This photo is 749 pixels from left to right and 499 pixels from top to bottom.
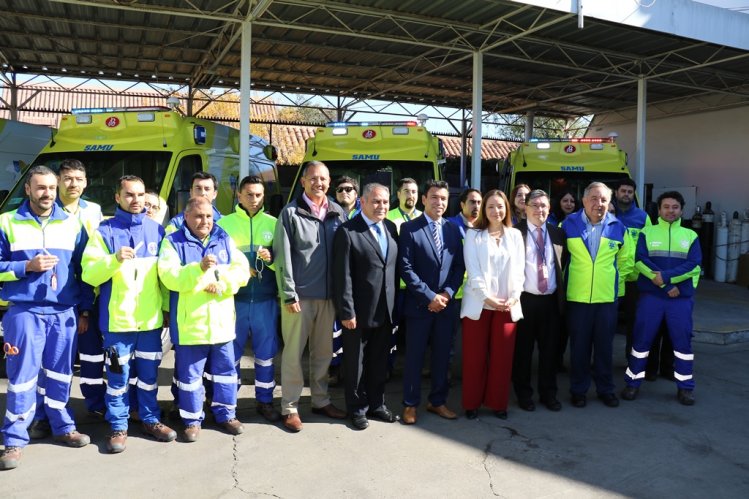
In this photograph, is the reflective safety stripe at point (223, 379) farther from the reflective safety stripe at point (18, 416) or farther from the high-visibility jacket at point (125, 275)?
the reflective safety stripe at point (18, 416)

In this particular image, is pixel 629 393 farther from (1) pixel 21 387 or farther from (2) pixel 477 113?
(2) pixel 477 113

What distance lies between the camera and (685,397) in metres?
5.36

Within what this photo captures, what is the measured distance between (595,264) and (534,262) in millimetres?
565

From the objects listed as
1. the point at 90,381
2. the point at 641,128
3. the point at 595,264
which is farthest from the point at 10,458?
the point at 641,128

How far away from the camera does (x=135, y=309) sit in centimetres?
416

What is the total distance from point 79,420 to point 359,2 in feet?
24.6

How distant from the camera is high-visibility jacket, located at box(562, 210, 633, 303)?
204 inches

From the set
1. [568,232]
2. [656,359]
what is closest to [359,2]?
[568,232]

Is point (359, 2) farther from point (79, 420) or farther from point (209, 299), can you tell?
point (79, 420)

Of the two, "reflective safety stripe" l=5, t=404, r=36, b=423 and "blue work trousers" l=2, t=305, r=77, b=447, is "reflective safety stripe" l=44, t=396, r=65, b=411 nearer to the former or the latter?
"blue work trousers" l=2, t=305, r=77, b=447

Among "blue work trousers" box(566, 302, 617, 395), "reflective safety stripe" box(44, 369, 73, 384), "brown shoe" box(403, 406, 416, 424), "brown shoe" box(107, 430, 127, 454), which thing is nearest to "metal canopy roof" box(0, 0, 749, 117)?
"blue work trousers" box(566, 302, 617, 395)

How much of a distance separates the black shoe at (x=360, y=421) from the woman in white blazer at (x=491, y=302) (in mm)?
858

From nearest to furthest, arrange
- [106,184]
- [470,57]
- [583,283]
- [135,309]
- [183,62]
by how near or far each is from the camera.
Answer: [135,309]
[583,283]
[106,184]
[470,57]
[183,62]

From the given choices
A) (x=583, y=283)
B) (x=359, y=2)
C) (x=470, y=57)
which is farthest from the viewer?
(x=470, y=57)
